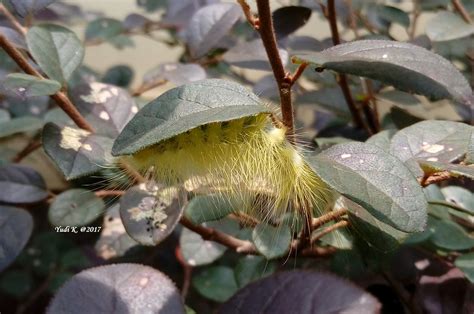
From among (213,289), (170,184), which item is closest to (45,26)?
(170,184)

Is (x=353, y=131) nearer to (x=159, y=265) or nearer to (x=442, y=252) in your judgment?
(x=442, y=252)

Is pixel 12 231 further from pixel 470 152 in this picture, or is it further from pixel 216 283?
pixel 470 152

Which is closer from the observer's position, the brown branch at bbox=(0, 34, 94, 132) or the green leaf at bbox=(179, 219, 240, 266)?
the brown branch at bbox=(0, 34, 94, 132)

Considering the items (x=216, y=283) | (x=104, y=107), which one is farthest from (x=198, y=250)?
(x=104, y=107)

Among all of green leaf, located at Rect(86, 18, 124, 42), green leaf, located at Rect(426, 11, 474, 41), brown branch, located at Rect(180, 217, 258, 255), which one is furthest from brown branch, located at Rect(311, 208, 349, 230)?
green leaf, located at Rect(86, 18, 124, 42)

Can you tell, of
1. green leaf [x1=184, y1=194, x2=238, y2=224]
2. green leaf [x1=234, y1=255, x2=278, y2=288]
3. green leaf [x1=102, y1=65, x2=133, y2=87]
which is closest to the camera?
green leaf [x1=184, y1=194, x2=238, y2=224]

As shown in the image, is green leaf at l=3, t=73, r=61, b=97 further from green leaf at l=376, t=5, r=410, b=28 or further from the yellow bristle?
green leaf at l=376, t=5, r=410, b=28

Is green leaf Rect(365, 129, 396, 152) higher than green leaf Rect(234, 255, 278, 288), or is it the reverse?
green leaf Rect(365, 129, 396, 152)
